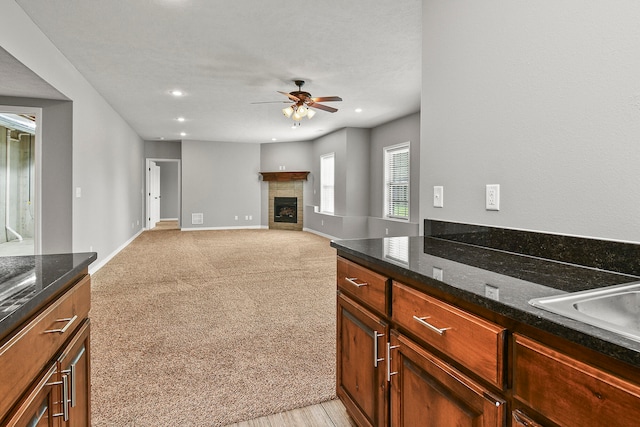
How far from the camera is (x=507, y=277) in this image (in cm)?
110

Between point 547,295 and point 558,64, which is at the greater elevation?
point 558,64

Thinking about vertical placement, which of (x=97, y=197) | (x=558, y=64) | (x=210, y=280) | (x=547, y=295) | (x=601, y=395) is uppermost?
(x=558, y=64)

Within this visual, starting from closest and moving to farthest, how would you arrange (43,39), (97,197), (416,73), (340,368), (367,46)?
(340,368), (43,39), (367,46), (416,73), (97,197)

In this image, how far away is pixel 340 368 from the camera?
70.5 inches

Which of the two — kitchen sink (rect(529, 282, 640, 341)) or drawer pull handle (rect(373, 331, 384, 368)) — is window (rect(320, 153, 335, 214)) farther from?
kitchen sink (rect(529, 282, 640, 341))

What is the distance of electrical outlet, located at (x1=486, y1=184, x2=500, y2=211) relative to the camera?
1.65m

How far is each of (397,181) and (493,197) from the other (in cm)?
573

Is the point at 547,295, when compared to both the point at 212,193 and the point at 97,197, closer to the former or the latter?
the point at 97,197

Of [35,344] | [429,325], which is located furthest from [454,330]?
[35,344]

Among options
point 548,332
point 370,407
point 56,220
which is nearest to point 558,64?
point 548,332

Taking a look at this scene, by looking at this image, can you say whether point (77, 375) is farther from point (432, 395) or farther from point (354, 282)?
point (432, 395)

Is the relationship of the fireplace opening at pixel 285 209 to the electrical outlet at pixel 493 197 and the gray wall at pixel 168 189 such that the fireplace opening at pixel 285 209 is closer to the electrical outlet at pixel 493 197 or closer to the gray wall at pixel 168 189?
the gray wall at pixel 168 189

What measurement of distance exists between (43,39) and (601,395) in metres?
4.49

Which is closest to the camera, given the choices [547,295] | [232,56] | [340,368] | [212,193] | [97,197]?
[547,295]
